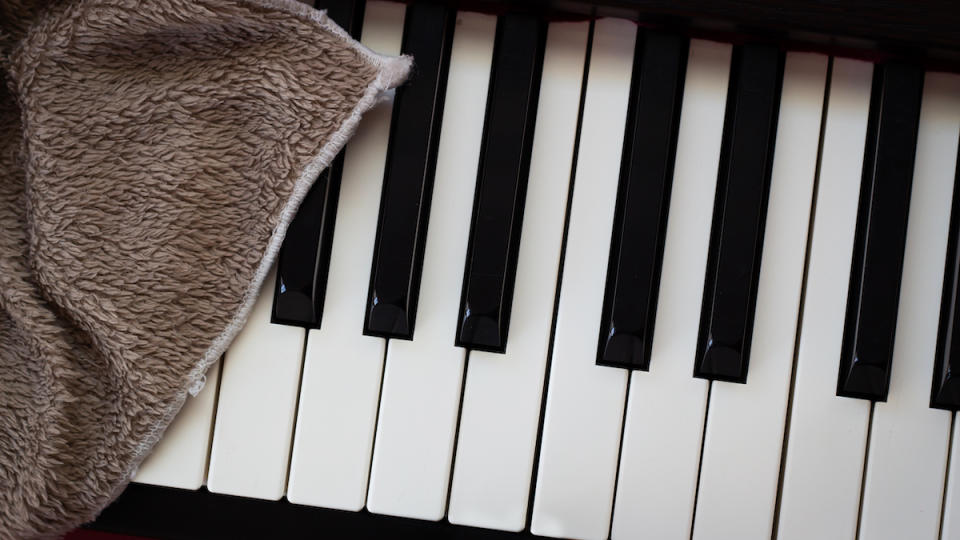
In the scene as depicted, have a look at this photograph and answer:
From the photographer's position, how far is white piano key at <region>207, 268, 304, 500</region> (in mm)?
559

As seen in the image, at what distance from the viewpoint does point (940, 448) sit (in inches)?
22.9

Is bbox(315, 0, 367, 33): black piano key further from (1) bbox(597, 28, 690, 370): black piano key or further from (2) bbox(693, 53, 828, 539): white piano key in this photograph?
(2) bbox(693, 53, 828, 539): white piano key

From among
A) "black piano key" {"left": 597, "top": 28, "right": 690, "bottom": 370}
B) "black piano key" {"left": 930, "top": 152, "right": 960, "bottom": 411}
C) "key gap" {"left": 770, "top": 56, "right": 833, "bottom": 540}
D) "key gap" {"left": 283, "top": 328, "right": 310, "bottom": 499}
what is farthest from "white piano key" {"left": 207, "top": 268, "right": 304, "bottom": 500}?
"black piano key" {"left": 930, "top": 152, "right": 960, "bottom": 411}

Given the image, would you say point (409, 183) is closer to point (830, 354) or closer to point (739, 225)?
point (739, 225)

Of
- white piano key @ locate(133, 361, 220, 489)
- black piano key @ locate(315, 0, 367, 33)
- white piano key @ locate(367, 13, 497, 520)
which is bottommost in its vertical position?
white piano key @ locate(133, 361, 220, 489)

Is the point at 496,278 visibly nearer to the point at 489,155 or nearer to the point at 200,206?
the point at 489,155

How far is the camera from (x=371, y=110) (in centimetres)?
56

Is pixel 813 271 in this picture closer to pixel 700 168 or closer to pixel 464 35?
pixel 700 168

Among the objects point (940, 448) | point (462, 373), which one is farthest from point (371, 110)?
point (940, 448)

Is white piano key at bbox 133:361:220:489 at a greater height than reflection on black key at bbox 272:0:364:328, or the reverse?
reflection on black key at bbox 272:0:364:328

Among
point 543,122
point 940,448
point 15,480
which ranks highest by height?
point 543,122

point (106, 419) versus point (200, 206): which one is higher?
point (200, 206)

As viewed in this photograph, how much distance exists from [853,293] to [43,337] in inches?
24.4

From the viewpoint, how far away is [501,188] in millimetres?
549
